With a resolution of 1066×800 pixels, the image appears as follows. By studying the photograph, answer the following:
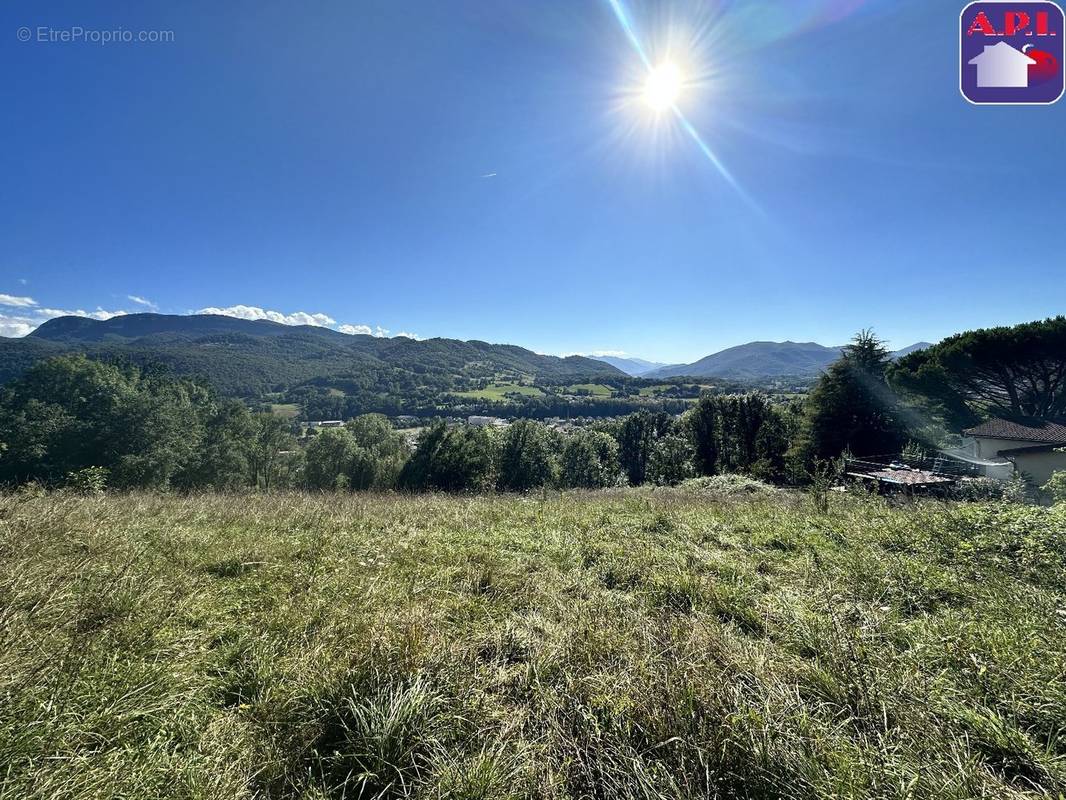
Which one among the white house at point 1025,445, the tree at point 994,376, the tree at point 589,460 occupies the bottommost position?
the tree at point 589,460

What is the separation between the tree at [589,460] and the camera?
3941 cm

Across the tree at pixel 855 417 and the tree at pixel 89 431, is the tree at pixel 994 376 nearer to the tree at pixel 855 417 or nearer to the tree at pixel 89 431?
the tree at pixel 855 417

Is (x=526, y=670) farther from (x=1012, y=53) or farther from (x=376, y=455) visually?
(x=376, y=455)

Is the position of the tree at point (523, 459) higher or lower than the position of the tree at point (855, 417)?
lower

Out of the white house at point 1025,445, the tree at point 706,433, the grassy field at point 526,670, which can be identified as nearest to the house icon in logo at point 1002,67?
the grassy field at point 526,670

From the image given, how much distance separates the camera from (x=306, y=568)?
14.6ft

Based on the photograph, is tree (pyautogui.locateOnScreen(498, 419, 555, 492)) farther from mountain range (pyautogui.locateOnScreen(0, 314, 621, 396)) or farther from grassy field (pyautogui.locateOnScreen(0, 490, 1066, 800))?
mountain range (pyautogui.locateOnScreen(0, 314, 621, 396))

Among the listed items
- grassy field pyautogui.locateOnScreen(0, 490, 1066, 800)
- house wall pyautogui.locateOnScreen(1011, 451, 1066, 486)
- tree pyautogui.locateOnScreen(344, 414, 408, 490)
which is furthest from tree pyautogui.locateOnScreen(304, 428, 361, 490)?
house wall pyautogui.locateOnScreen(1011, 451, 1066, 486)

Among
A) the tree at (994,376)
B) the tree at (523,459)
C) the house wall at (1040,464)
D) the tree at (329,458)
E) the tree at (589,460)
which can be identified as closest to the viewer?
the house wall at (1040,464)

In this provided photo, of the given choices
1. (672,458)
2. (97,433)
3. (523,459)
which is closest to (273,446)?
(97,433)

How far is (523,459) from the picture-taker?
3309cm

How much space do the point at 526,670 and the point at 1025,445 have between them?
3150 centimetres

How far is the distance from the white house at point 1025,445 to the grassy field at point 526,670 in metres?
23.2

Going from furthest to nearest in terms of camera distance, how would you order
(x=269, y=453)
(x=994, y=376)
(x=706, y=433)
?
(x=269, y=453) → (x=706, y=433) → (x=994, y=376)
